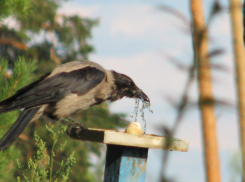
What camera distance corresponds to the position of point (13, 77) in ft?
12.0

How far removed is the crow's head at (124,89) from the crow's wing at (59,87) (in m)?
0.34

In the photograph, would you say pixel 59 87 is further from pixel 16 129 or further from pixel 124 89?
pixel 124 89

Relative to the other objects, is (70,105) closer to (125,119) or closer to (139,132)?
(139,132)

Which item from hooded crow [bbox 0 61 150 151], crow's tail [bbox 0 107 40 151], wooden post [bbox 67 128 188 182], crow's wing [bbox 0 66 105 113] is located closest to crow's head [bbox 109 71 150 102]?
hooded crow [bbox 0 61 150 151]

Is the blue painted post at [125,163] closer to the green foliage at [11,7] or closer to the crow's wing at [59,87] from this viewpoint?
the crow's wing at [59,87]

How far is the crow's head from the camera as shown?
13.7 feet

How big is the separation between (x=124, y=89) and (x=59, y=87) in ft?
3.12

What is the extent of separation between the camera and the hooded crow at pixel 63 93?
3338 millimetres

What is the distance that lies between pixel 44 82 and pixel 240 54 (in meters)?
2.23

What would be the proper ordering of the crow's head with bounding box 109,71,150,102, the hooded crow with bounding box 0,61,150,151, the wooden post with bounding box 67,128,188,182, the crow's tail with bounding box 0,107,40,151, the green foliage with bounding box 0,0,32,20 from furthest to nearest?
the crow's head with bounding box 109,71,150,102 → the green foliage with bounding box 0,0,32,20 → the hooded crow with bounding box 0,61,150,151 → the crow's tail with bounding box 0,107,40,151 → the wooden post with bounding box 67,128,188,182

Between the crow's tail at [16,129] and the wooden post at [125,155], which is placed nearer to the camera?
the wooden post at [125,155]

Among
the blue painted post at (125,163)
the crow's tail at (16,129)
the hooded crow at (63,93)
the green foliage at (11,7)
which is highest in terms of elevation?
the green foliage at (11,7)

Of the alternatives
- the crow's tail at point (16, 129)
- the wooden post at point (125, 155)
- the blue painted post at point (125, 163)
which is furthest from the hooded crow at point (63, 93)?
the blue painted post at point (125, 163)

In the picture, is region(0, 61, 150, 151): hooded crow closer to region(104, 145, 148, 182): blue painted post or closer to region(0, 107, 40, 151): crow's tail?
region(0, 107, 40, 151): crow's tail
